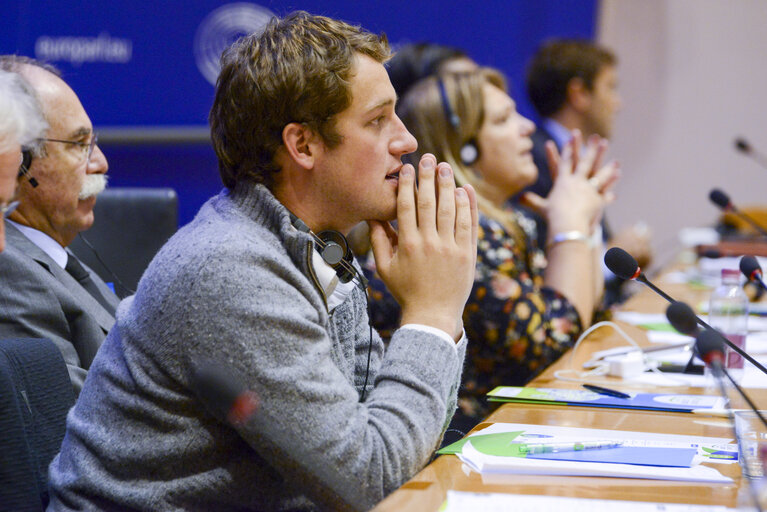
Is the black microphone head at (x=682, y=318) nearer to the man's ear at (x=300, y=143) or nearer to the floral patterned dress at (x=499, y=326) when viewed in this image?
the man's ear at (x=300, y=143)

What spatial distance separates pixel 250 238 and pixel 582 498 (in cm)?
49

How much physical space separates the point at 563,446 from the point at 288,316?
41cm

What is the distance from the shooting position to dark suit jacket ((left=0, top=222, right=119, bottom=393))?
1.50m

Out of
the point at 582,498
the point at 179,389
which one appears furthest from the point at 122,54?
the point at 582,498

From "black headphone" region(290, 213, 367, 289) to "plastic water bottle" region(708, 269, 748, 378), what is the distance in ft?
2.98

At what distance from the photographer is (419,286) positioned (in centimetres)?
124

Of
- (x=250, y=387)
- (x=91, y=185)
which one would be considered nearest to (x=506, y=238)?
(x=91, y=185)

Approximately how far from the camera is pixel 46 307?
1.53m

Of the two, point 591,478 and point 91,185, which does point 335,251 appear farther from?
point 91,185

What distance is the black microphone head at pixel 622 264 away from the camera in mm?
1338

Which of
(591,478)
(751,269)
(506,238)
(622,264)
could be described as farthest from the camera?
(506,238)

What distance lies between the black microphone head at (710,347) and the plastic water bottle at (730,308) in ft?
3.11

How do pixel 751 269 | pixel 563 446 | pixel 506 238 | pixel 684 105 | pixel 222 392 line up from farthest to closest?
pixel 684 105 < pixel 506 238 < pixel 751 269 < pixel 563 446 < pixel 222 392

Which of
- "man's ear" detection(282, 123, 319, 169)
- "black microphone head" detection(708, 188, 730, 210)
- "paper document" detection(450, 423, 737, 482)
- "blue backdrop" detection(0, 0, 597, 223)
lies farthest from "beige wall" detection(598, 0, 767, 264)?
"man's ear" detection(282, 123, 319, 169)
